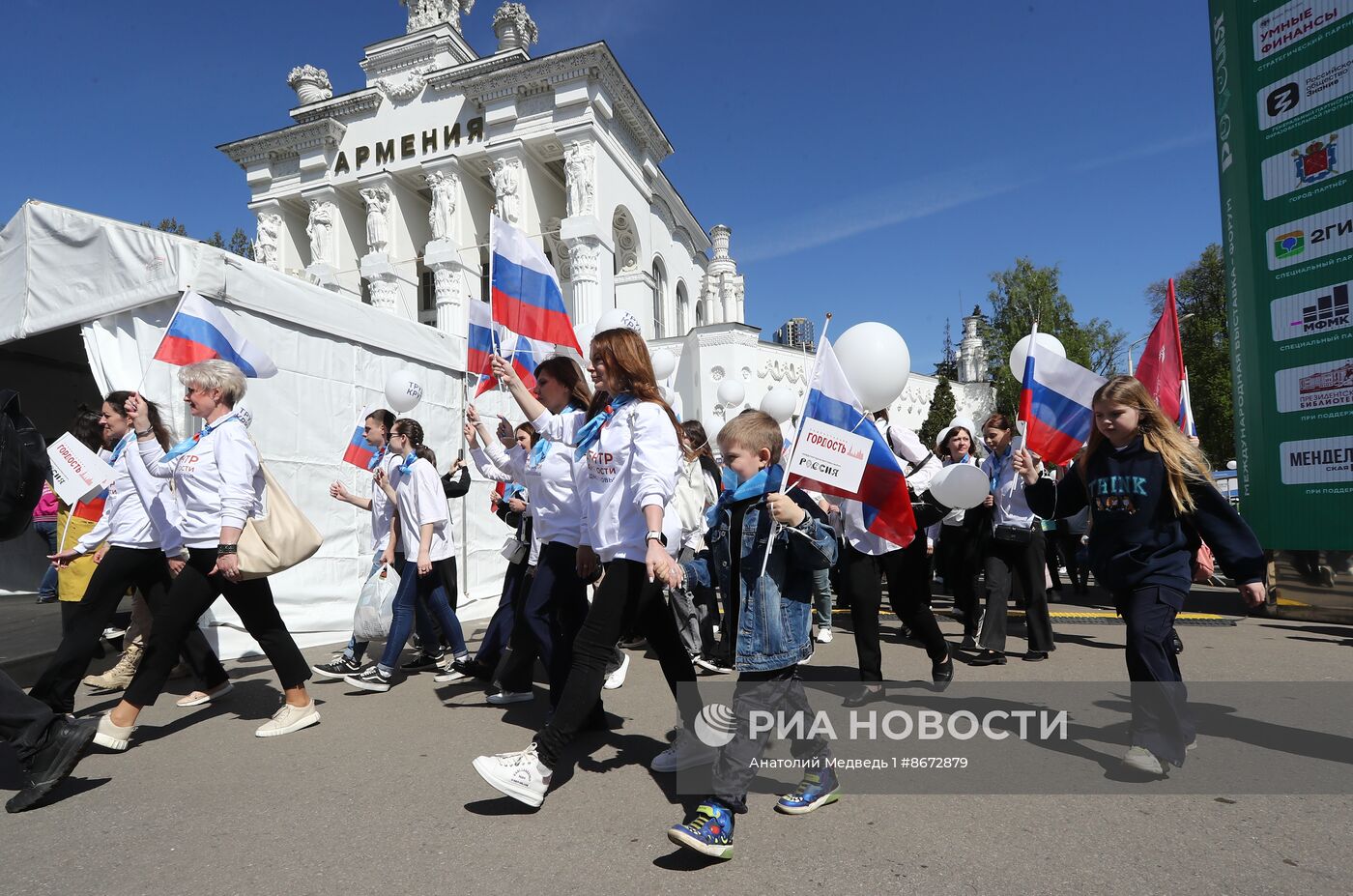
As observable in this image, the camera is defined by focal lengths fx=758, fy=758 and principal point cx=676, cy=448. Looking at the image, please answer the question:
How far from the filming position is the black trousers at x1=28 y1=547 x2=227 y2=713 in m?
4.20

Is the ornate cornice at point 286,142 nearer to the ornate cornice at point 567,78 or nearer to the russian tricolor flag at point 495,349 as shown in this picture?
the ornate cornice at point 567,78

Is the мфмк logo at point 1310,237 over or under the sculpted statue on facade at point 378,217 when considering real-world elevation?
under

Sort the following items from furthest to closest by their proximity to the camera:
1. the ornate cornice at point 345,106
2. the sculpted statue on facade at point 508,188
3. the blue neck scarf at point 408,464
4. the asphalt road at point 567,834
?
the ornate cornice at point 345,106 → the sculpted statue on facade at point 508,188 → the blue neck scarf at point 408,464 → the asphalt road at point 567,834

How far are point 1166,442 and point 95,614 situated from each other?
18.6 feet

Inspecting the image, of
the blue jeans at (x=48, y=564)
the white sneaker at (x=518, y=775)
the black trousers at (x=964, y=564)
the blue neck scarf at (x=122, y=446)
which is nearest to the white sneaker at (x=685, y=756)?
the white sneaker at (x=518, y=775)

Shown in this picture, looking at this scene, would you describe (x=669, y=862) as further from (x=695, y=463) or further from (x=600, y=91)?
(x=600, y=91)

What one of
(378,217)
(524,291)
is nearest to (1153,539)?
(524,291)

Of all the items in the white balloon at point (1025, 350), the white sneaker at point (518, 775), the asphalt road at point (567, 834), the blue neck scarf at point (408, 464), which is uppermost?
the white balloon at point (1025, 350)

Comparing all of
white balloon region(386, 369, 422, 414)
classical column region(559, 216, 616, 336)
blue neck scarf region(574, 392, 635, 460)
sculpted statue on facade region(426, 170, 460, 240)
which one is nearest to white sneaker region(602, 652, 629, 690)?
blue neck scarf region(574, 392, 635, 460)

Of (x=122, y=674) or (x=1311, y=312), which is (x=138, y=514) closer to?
(x=122, y=674)

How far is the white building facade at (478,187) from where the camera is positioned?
2361cm

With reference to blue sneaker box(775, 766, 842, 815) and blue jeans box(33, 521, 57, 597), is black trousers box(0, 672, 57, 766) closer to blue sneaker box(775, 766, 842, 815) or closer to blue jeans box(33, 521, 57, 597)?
blue sneaker box(775, 766, 842, 815)

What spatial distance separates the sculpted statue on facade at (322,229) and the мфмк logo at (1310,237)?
28.2m

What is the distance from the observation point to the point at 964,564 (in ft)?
21.1
